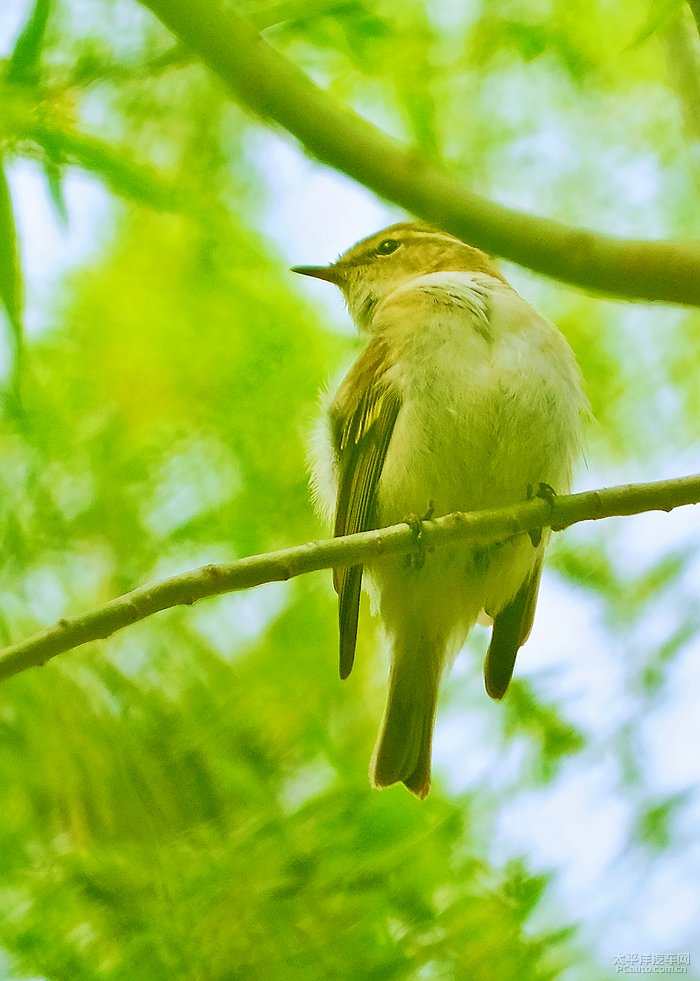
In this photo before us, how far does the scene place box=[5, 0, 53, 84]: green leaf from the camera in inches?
93.9

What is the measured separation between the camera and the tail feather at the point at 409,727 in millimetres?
3621

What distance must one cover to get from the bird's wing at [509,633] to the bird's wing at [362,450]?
2.08ft

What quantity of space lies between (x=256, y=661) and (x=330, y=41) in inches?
82.1

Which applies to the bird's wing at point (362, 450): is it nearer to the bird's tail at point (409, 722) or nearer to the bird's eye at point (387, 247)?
the bird's tail at point (409, 722)

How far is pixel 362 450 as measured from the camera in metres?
3.87

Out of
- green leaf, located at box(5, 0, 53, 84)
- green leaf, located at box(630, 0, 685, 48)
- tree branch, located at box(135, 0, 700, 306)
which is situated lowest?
tree branch, located at box(135, 0, 700, 306)

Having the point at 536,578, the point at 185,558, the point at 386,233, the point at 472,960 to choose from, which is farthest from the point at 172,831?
the point at 386,233

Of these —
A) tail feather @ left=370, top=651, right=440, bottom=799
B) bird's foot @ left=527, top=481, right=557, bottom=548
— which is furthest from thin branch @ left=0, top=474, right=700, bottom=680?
tail feather @ left=370, top=651, right=440, bottom=799

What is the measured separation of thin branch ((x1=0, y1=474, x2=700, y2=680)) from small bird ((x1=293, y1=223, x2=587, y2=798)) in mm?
481

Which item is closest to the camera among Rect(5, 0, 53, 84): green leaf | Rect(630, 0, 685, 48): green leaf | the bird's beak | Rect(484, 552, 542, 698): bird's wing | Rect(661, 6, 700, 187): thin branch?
Rect(630, 0, 685, 48): green leaf

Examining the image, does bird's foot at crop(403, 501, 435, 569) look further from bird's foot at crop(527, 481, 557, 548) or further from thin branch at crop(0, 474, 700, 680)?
bird's foot at crop(527, 481, 557, 548)

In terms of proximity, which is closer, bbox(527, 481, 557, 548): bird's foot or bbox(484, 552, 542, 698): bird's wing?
bbox(527, 481, 557, 548): bird's foot

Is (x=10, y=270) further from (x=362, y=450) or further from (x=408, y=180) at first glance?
(x=362, y=450)

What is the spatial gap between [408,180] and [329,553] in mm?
1015
